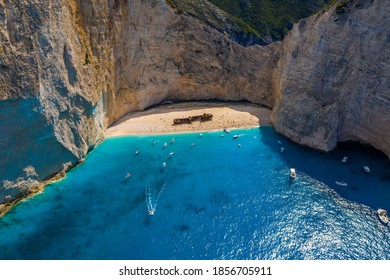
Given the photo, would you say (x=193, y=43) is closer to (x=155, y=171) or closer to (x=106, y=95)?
(x=106, y=95)

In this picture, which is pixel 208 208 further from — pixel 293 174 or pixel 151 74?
pixel 151 74

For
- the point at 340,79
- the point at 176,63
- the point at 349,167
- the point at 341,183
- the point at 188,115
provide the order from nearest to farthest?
the point at 341,183, the point at 349,167, the point at 340,79, the point at 188,115, the point at 176,63

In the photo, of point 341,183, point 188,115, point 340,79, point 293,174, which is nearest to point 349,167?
point 341,183

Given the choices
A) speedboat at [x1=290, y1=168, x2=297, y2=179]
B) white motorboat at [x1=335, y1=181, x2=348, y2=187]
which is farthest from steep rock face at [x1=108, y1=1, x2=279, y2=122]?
white motorboat at [x1=335, y1=181, x2=348, y2=187]

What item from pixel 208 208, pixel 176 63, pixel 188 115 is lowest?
pixel 208 208

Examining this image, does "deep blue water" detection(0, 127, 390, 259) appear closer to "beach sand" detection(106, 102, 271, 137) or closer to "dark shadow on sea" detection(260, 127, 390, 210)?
"dark shadow on sea" detection(260, 127, 390, 210)

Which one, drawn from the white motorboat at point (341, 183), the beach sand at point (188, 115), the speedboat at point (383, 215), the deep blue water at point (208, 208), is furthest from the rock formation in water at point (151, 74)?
the speedboat at point (383, 215)
